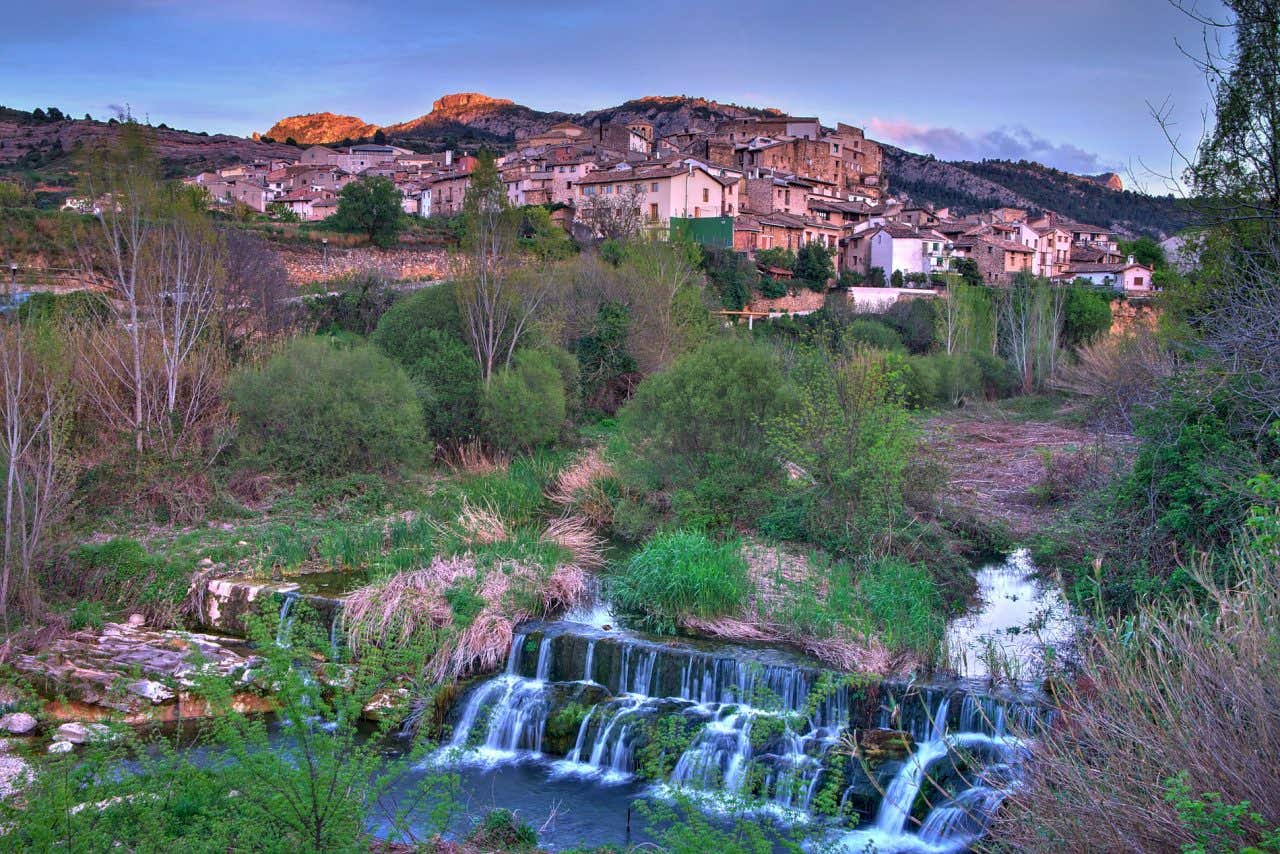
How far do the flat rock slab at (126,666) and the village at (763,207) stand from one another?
27077 mm

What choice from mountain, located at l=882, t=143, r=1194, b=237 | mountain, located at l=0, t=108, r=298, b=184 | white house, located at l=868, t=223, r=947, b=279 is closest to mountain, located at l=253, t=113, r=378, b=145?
mountain, located at l=0, t=108, r=298, b=184

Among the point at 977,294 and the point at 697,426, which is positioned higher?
the point at 977,294

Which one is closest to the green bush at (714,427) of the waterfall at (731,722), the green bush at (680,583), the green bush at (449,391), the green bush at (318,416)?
the green bush at (680,583)

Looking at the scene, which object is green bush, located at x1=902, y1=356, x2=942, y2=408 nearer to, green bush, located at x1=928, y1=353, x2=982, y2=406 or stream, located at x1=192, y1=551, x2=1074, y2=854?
green bush, located at x1=928, y1=353, x2=982, y2=406

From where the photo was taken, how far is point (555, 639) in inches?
419

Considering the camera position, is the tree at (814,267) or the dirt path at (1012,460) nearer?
the dirt path at (1012,460)

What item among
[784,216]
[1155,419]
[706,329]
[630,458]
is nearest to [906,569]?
[1155,419]

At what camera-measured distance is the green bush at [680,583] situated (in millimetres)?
11383

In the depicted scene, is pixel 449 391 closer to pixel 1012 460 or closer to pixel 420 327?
pixel 420 327

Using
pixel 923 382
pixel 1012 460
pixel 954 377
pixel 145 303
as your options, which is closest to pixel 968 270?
pixel 954 377

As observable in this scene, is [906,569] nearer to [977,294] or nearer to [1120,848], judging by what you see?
[1120,848]

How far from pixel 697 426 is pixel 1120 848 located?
1122cm

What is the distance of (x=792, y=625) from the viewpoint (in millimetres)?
10648

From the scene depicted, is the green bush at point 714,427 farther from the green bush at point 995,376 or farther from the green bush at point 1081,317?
the green bush at point 1081,317
